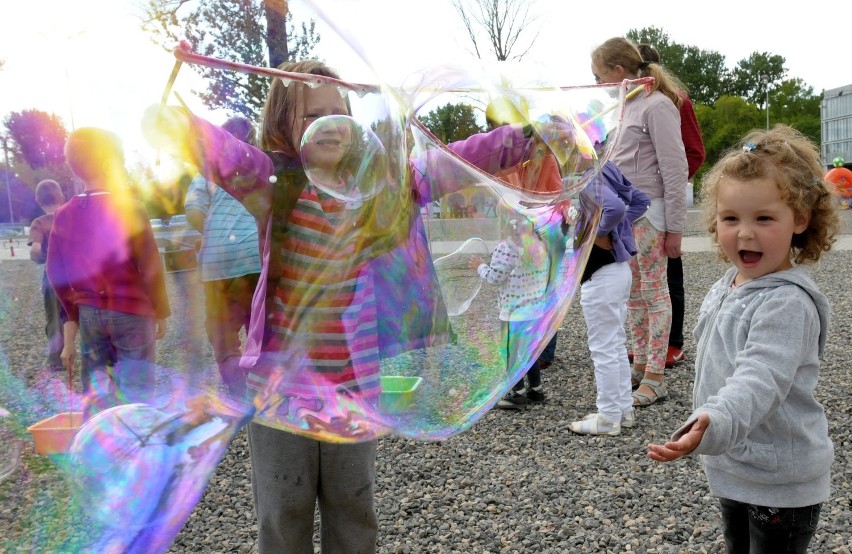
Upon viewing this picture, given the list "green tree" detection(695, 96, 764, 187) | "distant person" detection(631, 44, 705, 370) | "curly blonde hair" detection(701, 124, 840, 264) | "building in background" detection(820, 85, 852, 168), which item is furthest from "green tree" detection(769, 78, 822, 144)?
"curly blonde hair" detection(701, 124, 840, 264)

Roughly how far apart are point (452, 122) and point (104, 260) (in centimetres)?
96

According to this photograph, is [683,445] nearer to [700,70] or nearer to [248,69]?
[248,69]

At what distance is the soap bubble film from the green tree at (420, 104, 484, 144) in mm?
20

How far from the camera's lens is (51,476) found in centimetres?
187

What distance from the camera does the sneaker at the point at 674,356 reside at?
5.24 m

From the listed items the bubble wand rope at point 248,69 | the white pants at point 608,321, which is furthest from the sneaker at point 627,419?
the bubble wand rope at point 248,69

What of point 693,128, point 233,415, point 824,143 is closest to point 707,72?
point 824,143

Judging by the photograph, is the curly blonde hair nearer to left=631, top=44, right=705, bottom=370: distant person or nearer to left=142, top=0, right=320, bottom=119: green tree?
left=142, top=0, right=320, bottom=119: green tree

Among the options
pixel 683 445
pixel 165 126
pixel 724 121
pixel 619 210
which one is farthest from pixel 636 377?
pixel 724 121

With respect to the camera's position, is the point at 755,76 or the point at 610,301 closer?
the point at 610,301

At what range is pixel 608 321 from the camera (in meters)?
3.82

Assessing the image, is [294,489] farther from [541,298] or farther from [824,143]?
[824,143]

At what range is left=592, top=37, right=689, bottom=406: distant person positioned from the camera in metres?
4.34

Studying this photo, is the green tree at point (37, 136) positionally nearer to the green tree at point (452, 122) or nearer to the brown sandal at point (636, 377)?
the green tree at point (452, 122)
